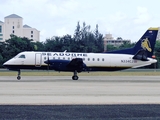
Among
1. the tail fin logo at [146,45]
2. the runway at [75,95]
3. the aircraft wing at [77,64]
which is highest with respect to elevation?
the tail fin logo at [146,45]

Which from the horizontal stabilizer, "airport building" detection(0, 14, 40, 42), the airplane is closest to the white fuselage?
the airplane

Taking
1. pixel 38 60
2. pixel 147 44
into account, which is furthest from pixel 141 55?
pixel 38 60

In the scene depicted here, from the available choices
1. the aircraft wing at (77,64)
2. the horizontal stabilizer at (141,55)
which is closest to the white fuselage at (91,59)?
the horizontal stabilizer at (141,55)

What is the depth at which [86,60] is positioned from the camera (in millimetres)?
38250

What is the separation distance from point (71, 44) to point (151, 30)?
46.2 m

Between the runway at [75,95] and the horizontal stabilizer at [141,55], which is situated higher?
the horizontal stabilizer at [141,55]

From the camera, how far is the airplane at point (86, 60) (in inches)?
1462

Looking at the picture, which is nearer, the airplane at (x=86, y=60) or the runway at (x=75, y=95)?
the runway at (x=75, y=95)

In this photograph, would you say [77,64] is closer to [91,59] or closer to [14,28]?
→ [91,59]

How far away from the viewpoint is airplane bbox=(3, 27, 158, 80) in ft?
122

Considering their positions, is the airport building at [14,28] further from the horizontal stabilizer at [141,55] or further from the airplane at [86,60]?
the horizontal stabilizer at [141,55]

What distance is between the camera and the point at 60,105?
1706 centimetres

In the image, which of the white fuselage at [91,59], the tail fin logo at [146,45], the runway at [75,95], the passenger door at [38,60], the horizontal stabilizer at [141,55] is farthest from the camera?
the tail fin logo at [146,45]

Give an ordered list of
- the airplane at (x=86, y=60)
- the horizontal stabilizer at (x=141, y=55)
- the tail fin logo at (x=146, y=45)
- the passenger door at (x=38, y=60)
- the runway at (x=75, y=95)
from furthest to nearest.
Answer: the tail fin logo at (x=146, y=45)
the horizontal stabilizer at (x=141, y=55)
the passenger door at (x=38, y=60)
the airplane at (x=86, y=60)
the runway at (x=75, y=95)
